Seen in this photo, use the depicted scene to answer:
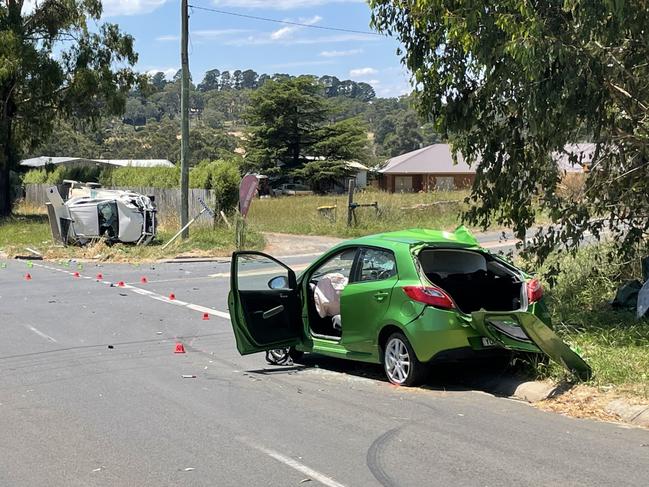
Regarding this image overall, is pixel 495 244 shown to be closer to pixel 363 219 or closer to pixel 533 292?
pixel 363 219

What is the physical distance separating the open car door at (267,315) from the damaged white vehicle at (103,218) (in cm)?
1708

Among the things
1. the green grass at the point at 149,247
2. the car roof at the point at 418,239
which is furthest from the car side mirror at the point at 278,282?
the green grass at the point at 149,247

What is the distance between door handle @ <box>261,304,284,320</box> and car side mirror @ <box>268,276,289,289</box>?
0.22 m

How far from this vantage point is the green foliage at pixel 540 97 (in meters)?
8.01

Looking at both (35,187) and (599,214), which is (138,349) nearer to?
(599,214)

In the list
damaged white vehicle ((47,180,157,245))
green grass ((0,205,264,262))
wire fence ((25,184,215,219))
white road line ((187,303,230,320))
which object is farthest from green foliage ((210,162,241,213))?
white road line ((187,303,230,320))

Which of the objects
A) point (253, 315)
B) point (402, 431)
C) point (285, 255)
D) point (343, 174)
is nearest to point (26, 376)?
point (253, 315)

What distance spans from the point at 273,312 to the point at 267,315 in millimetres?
76

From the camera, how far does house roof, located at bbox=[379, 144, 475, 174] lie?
66688 mm

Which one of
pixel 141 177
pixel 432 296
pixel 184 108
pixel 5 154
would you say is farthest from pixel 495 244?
pixel 5 154

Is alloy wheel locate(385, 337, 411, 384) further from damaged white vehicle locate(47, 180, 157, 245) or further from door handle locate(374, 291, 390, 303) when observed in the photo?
damaged white vehicle locate(47, 180, 157, 245)

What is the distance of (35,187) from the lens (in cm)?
4756

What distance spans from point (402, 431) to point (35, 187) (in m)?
45.5

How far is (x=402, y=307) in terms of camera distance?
7.59 metres
